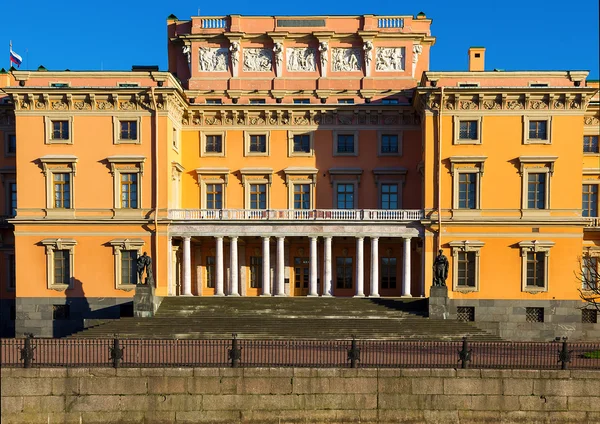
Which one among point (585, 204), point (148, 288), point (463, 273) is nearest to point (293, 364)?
point (148, 288)

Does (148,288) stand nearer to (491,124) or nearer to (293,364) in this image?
(293,364)

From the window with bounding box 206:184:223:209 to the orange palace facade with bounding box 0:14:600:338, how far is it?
117 cm

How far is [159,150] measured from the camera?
36.7 m

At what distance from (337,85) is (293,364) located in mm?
24669

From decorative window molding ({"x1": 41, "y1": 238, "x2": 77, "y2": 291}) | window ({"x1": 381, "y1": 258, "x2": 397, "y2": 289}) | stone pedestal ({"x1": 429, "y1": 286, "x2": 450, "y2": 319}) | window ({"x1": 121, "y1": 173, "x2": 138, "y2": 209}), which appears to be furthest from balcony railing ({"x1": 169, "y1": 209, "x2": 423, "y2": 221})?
decorative window molding ({"x1": 41, "y1": 238, "x2": 77, "y2": 291})

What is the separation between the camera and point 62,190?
3706 cm

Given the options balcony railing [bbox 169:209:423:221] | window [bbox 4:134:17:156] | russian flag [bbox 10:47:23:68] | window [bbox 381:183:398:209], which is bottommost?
balcony railing [bbox 169:209:423:221]

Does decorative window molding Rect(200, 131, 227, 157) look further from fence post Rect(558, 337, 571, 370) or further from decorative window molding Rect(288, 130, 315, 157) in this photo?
fence post Rect(558, 337, 571, 370)

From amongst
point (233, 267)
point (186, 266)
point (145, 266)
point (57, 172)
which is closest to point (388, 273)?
point (233, 267)

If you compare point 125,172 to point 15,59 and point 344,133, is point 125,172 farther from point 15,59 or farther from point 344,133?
point 344,133

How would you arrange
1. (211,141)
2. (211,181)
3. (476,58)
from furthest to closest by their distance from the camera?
(476,58), (211,141), (211,181)

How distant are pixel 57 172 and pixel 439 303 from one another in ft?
75.6

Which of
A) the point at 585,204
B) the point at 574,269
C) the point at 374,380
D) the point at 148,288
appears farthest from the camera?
the point at 585,204

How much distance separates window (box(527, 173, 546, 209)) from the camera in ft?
119
